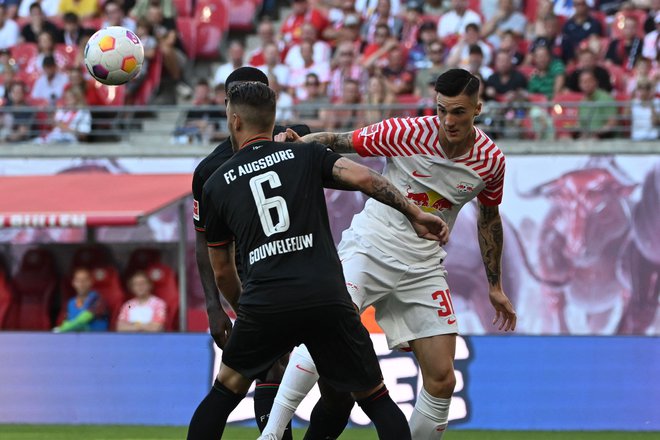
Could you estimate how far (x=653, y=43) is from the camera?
14.9 m

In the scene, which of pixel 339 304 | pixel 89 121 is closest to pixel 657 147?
pixel 89 121

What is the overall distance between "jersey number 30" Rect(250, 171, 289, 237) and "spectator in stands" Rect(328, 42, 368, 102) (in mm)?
9785

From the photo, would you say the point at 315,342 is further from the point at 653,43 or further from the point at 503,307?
the point at 653,43

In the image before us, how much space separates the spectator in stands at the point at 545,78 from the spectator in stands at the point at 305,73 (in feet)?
9.07

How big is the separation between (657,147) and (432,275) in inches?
319

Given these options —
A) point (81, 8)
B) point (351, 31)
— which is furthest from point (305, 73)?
point (81, 8)

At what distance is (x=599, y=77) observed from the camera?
14.8 m

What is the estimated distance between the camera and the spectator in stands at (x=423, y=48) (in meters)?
15.7

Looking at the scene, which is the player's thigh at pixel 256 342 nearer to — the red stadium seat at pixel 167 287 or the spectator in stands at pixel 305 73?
the red stadium seat at pixel 167 287

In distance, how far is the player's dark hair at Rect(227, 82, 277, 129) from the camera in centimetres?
604

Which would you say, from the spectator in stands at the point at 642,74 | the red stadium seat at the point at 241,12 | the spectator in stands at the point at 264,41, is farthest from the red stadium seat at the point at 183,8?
the spectator in stands at the point at 642,74

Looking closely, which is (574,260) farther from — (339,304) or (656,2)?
(339,304)

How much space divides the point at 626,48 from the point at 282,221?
10.3 meters

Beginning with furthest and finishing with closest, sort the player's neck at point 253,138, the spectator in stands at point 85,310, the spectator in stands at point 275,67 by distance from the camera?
the spectator in stands at point 275,67
the spectator in stands at point 85,310
the player's neck at point 253,138
